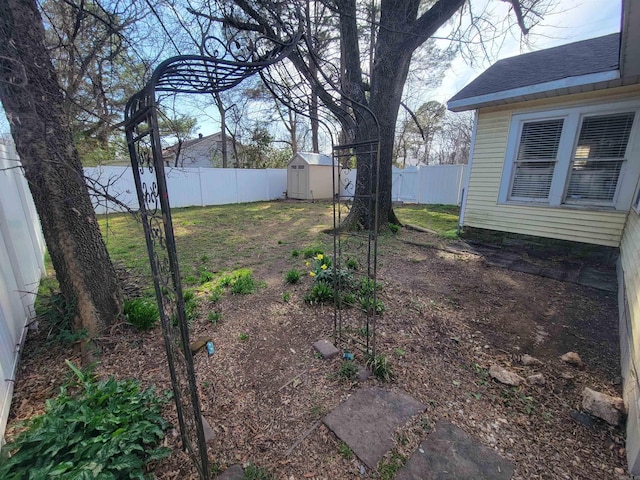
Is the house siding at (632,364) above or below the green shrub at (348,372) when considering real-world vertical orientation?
above

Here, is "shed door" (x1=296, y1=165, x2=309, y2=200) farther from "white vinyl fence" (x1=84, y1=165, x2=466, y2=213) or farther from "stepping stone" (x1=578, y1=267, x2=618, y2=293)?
"stepping stone" (x1=578, y1=267, x2=618, y2=293)

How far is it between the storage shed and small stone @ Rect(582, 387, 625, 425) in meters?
11.8

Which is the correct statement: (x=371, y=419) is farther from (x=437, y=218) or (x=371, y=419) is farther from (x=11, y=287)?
(x=437, y=218)

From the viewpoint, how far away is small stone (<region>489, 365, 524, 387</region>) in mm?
1961

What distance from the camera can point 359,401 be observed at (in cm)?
181

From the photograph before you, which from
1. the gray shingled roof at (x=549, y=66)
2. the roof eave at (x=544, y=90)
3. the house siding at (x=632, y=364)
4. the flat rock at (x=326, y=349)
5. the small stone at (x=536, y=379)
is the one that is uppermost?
the gray shingled roof at (x=549, y=66)

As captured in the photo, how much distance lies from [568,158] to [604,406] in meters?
4.04

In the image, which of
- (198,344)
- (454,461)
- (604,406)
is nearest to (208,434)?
(198,344)

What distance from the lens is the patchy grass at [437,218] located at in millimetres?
6668

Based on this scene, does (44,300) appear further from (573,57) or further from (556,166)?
(573,57)

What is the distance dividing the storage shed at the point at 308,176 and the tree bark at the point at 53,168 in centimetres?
1099

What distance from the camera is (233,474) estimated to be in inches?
54.4

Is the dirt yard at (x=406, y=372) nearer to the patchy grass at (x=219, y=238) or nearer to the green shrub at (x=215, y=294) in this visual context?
the green shrub at (x=215, y=294)

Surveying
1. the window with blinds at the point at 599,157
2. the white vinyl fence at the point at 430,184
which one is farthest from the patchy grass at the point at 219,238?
the window with blinds at the point at 599,157
